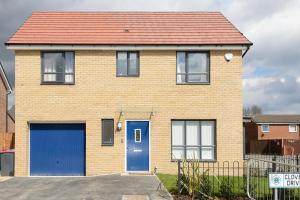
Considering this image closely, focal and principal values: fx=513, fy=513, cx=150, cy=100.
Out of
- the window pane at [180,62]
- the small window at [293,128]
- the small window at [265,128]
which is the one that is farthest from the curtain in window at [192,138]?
the small window at [293,128]

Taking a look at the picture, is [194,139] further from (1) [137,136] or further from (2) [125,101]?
(2) [125,101]

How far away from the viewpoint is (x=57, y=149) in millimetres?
21078

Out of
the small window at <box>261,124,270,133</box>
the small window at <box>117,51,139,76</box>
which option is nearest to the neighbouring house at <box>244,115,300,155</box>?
the small window at <box>261,124,270,133</box>

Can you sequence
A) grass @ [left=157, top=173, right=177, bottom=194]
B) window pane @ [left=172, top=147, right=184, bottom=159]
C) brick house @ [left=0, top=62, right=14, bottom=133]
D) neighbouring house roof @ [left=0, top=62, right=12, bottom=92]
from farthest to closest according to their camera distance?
1. brick house @ [left=0, top=62, right=14, bottom=133]
2. neighbouring house roof @ [left=0, top=62, right=12, bottom=92]
3. window pane @ [left=172, top=147, right=184, bottom=159]
4. grass @ [left=157, top=173, right=177, bottom=194]

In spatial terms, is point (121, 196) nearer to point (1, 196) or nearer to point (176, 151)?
point (1, 196)

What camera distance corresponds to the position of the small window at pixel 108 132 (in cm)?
2084

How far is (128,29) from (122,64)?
1804 millimetres

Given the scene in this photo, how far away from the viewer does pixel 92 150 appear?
68.3 ft

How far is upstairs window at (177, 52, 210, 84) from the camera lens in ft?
70.1

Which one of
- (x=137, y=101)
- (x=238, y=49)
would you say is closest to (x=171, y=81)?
(x=137, y=101)

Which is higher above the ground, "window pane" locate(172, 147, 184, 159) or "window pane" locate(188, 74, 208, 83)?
"window pane" locate(188, 74, 208, 83)

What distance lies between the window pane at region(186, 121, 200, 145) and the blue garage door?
4330mm

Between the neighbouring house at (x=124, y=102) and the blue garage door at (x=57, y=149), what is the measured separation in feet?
0.13

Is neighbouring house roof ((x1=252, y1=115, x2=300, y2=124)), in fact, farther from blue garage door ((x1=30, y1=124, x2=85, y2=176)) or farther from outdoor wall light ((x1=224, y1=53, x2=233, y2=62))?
blue garage door ((x1=30, y1=124, x2=85, y2=176))
